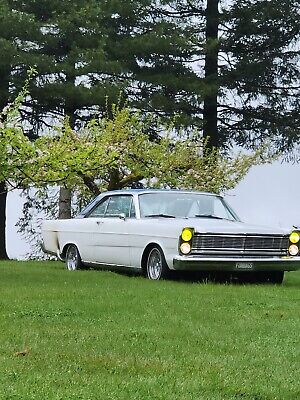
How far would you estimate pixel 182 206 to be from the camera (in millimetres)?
15578

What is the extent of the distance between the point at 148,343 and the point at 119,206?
872 cm

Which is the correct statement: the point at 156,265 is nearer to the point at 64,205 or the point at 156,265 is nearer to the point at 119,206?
the point at 119,206

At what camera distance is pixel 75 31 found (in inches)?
1050

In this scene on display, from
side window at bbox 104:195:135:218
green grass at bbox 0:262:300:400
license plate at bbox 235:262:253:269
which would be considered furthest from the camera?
side window at bbox 104:195:135:218

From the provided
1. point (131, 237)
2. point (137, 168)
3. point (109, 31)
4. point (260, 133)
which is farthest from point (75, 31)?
point (131, 237)

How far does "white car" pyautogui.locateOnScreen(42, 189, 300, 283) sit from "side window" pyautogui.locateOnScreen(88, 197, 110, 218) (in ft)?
0.06

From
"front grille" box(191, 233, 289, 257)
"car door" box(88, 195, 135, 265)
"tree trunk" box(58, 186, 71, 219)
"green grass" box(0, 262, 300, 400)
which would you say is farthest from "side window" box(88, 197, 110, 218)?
"tree trunk" box(58, 186, 71, 219)

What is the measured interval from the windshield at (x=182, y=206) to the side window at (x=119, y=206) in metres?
0.28

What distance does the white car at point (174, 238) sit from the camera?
1410cm

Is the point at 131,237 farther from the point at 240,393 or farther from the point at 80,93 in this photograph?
the point at 80,93

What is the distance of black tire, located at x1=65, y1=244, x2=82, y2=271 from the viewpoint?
17359mm

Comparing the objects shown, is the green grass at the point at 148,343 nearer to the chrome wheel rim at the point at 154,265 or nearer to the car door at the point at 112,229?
the chrome wheel rim at the point at 154,265

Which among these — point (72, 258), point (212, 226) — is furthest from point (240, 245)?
point (72, 258)

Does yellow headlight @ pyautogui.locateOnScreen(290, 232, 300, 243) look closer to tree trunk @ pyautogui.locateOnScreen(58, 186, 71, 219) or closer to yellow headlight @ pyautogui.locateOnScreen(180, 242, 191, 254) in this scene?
yellow headlight @ pyautogui.locateOnScreen(180, 242, 191, 254)
